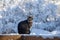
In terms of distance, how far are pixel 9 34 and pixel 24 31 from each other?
0.17m

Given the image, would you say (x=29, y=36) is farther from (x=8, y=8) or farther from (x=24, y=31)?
(x=8, y=8)

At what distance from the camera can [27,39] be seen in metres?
2.15

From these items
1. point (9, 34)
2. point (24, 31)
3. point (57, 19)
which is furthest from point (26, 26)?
point (57, 19)

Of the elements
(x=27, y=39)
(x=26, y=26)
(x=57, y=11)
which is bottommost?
(x=27, y=39)

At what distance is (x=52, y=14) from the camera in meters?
2.18

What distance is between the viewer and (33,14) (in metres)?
2.19

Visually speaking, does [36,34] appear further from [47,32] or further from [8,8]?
[8,8]

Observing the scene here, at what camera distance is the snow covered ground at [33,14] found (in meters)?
2.16

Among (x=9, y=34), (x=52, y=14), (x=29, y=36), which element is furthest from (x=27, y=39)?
(x=52, y=14)

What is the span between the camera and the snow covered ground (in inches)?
85.2

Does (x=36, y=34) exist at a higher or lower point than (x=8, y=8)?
lower

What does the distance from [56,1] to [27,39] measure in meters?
0.53

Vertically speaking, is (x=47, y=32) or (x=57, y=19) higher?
(x=57, y=19)

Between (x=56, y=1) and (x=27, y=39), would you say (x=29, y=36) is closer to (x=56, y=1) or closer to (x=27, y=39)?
(x=27, y=39)
